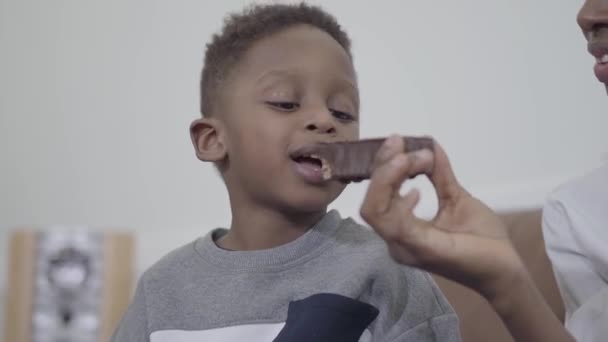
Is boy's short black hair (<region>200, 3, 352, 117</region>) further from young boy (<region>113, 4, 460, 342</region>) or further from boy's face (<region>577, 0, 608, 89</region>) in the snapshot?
boy's face (<region>577, 0, 608, 89</region>)


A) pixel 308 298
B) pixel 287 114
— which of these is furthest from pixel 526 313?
pixel 287 114

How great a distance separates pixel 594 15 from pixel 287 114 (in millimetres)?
422

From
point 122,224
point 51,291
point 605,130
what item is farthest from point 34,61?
point 605,130

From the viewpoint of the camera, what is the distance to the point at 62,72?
255 cm

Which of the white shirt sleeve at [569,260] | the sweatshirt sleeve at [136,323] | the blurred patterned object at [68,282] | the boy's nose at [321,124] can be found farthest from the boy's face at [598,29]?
the blurred patterned object at [68,282]

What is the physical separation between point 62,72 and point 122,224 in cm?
57

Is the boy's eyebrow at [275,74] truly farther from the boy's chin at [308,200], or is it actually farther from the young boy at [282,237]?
the boy's chin at [308,200]

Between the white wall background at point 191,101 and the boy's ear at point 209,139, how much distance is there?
75 centimetres

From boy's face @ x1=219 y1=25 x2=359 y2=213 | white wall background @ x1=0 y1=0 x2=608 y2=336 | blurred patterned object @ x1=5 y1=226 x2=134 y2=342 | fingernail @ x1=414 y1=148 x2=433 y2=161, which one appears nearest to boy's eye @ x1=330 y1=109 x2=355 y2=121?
boy's face @ x1=219 y1=25 x2=359 y2=213

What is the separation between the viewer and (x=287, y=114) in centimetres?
103

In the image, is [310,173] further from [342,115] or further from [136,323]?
[136,323]

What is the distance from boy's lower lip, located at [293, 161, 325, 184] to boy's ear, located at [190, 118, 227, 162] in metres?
0.17

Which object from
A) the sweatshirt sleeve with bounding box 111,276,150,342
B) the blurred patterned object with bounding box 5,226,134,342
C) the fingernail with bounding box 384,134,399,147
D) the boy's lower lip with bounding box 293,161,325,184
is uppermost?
the fingernail with bounding box 384,134,399,147

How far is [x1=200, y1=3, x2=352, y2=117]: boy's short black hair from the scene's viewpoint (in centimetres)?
114
